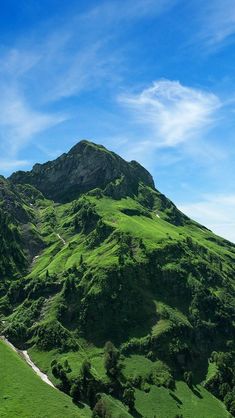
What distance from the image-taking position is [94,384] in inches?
7825

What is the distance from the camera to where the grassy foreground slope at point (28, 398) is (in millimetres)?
150000

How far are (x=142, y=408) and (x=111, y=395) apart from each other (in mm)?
14341

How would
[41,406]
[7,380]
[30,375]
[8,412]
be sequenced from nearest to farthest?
[8,412] → [41,406] → [7,380] → [30,375]

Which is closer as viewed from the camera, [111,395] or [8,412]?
[8,412]

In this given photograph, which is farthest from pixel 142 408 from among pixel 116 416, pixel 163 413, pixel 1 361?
pixel 1 361

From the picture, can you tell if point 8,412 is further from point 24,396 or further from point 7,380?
point 7,380

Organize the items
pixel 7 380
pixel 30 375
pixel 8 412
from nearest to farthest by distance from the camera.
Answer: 1. pixel 8 412
2. pixel 7 380
3. pixel 30 375

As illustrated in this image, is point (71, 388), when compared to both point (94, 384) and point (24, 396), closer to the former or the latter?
point (94, 384)

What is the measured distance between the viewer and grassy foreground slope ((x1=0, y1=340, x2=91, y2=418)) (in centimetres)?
15000

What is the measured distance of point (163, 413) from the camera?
19312 cm

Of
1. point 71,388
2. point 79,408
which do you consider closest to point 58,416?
point 79,408

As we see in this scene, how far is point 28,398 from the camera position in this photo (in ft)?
530

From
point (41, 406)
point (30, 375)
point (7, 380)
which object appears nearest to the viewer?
point (41, 406)

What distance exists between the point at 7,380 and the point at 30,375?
14.6 meters
